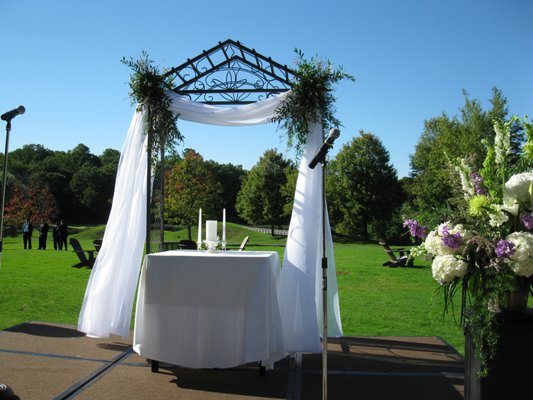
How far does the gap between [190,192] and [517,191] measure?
30.7m

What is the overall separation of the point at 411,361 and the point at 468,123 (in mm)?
30043

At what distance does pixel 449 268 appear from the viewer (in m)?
3.28

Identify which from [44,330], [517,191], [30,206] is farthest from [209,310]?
[30,206]

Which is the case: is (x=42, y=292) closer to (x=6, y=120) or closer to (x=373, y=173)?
(x=6, y=120)

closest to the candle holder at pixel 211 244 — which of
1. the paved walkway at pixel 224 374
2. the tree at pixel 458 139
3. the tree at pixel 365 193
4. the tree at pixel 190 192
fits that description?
the paved walkway at pixel 224 374

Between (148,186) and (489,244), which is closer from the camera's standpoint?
(489,244)

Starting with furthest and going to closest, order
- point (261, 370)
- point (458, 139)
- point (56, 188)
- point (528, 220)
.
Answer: point (56, 188) < point (458, 139) < point (261, 370) < point (528, 220)

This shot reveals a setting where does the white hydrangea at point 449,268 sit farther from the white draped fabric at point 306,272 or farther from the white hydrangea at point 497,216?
the white draped fabric at point 306,272

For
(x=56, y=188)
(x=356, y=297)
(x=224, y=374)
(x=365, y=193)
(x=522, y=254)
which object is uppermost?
(x=56, y=188)

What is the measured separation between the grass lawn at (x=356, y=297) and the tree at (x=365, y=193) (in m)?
20.7

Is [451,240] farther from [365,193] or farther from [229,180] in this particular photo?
[229,180]

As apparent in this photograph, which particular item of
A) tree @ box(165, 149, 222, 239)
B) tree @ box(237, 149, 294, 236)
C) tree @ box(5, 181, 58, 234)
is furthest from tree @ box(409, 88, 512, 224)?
tree @ box(5, 181, 58, 234)

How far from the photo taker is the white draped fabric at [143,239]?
575 cm

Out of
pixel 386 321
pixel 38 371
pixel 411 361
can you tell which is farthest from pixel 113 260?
pixel 386 321
